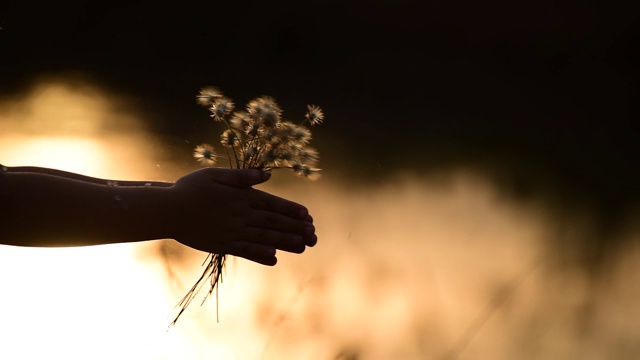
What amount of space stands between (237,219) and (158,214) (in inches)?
4.9

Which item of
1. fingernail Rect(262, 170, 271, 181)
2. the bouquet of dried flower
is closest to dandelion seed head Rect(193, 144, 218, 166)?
the bouquet of dried flower

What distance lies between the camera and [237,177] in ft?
4.05

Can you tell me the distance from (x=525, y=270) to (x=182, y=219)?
4.25ft

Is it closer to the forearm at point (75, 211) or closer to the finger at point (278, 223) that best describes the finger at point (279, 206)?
the finger at point (278, 223)

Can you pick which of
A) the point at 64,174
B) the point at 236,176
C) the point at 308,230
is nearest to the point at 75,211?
the point at 64,174

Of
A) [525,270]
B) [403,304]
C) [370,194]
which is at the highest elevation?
[370,194]

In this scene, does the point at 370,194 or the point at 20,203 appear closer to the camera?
the point at 20,203

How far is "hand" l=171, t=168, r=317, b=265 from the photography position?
1.24m

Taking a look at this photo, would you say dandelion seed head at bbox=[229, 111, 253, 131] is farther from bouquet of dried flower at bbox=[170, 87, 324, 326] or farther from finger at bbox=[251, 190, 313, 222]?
finger at bbox=[251, 190, 313, 222]

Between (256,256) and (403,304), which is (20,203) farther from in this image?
(403,304)

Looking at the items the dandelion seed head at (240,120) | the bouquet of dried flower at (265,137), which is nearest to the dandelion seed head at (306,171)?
the bouquet of dried flower at (265,137)

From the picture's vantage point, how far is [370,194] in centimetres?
225

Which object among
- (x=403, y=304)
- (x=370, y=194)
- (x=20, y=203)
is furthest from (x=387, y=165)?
(x=20, y=203)

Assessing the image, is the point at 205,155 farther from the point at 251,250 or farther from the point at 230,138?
the point at 251,250
